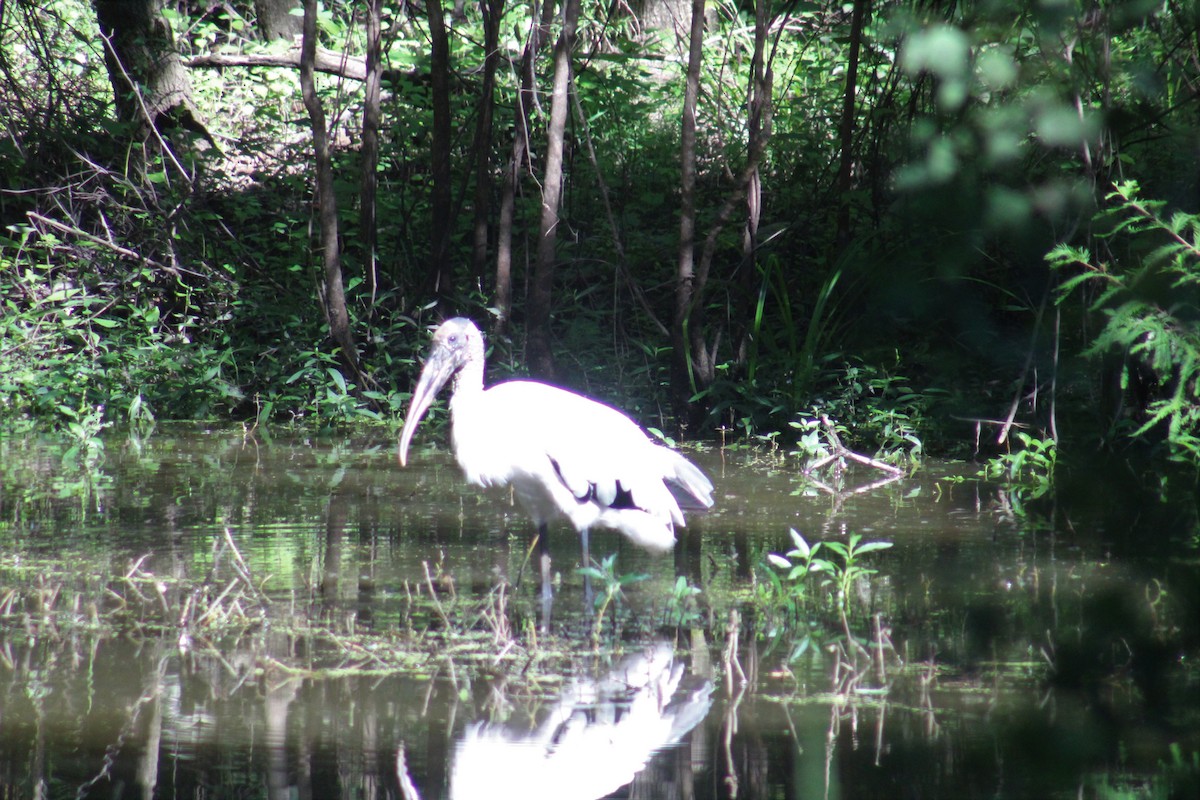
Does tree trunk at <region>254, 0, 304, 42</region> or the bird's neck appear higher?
tree trunk at <region>254, 0, 304, 42</region>

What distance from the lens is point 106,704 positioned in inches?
141

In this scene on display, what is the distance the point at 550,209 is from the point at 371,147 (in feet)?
4.95

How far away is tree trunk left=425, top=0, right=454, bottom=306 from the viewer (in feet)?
29.0

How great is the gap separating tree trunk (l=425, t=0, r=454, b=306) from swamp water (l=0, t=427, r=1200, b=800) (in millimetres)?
3440

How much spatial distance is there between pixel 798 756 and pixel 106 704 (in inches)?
75.3

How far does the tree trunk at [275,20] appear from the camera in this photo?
14188 millimetres

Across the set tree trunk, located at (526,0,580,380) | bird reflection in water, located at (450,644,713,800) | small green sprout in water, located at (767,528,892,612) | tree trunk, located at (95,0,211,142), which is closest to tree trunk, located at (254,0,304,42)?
tree trunk, located at (95,0,211,142)

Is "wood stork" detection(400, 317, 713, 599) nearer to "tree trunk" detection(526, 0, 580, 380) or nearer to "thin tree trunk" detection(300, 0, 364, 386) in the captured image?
"tree trunk" detection(526, 0, 580, 380)

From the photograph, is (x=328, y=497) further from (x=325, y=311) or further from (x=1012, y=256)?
(x=1012, y=256)

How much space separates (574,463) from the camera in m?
5.54

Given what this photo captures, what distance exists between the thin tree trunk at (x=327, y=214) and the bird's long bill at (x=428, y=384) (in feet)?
8.26

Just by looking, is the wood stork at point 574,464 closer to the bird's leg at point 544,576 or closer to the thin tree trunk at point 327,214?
the bird's leg at point 544,576

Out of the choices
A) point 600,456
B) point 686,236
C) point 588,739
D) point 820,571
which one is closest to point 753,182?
point 686,236

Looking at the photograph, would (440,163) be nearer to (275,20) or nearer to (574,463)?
(574,463)
